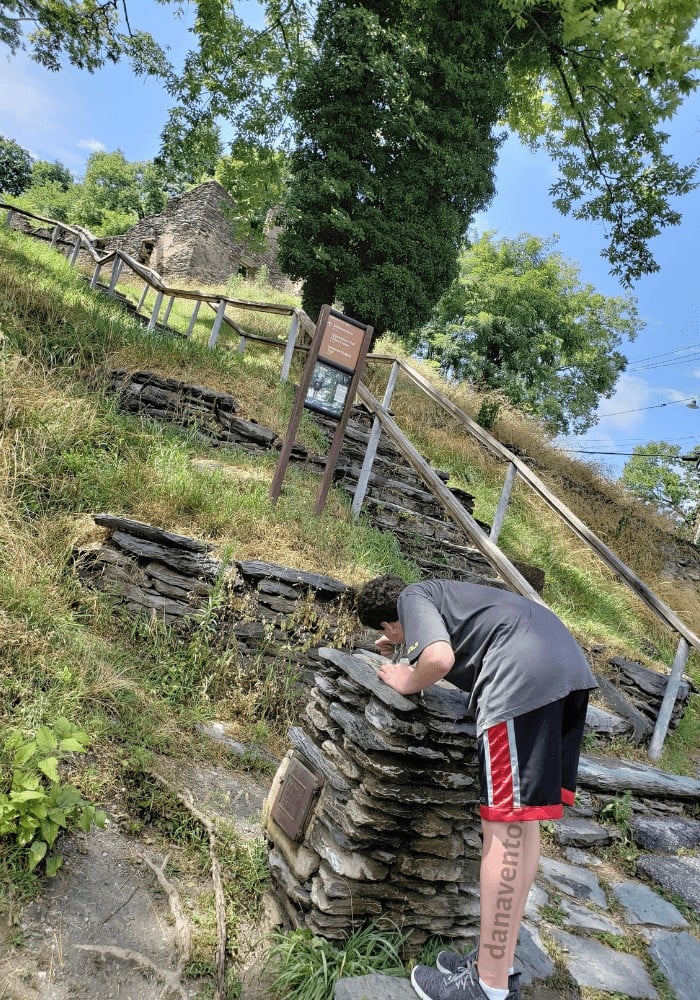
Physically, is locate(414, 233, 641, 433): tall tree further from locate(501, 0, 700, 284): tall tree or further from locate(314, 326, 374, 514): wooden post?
locate(314, 326, 374, 514): wooden post

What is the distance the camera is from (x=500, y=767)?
78.9 inches

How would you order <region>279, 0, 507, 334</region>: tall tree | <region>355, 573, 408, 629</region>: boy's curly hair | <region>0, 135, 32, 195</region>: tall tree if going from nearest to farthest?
1. <region>355, 573, 408, 629</region>: boy's curly hair
2. <region>279, 0, 507, 334</region>: tall tree
3. <region>0, 135, 32, 195</region>: tall tree

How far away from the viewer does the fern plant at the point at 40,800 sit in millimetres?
2223

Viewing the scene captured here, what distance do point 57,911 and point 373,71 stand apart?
986 centimetres

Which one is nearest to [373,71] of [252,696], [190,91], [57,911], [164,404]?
[190,91]

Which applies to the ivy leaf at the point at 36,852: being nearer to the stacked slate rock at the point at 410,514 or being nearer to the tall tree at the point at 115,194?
the stacked slate rock at the point at 410,514

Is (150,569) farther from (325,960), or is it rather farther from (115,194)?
(115,194)

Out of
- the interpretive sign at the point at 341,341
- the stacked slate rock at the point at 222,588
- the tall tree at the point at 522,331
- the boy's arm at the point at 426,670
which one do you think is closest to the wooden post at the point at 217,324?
the interpretive sign at the point at 341,341

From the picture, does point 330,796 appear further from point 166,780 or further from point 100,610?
point 100,610

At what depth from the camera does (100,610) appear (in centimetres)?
372

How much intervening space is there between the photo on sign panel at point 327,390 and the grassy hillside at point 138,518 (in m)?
0.73

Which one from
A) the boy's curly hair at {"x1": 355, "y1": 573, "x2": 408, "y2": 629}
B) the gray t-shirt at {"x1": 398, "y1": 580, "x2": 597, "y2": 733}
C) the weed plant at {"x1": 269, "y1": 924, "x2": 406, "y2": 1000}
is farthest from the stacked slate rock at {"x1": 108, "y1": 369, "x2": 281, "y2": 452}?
the weed plant at {"x1": 269, "y1": 924, "x2": 406, "y2": 1000}

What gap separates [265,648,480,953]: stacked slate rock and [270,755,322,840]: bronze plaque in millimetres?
27

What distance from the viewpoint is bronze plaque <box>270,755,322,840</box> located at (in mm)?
2430
